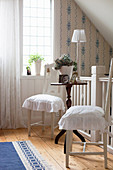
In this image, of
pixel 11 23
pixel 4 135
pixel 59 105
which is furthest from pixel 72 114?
pixel 11 23

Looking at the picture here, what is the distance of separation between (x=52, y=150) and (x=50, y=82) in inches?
56.6

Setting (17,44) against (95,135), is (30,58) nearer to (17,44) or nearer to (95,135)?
(17,44)

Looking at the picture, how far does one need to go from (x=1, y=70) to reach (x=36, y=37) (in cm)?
93

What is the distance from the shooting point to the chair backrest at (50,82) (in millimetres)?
4367

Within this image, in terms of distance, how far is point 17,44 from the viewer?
14.9 feet

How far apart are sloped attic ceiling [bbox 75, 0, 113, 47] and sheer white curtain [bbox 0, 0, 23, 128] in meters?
1.22

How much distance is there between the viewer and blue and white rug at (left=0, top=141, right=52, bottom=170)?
269 centimetres

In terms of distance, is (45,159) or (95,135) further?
(95,135)

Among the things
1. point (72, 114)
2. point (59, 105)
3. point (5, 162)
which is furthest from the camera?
point (59, 105)

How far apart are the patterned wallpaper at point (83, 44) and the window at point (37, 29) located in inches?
10.6

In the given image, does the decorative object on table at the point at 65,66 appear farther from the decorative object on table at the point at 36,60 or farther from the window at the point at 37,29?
the window at the point at 37,29

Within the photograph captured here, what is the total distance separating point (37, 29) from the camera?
489cm

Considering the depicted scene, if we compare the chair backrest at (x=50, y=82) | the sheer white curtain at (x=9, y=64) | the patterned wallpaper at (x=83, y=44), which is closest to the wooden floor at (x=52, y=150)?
the sheer white curtain at (x=9, y=64)

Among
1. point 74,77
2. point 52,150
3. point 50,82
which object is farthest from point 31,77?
point 52,150
